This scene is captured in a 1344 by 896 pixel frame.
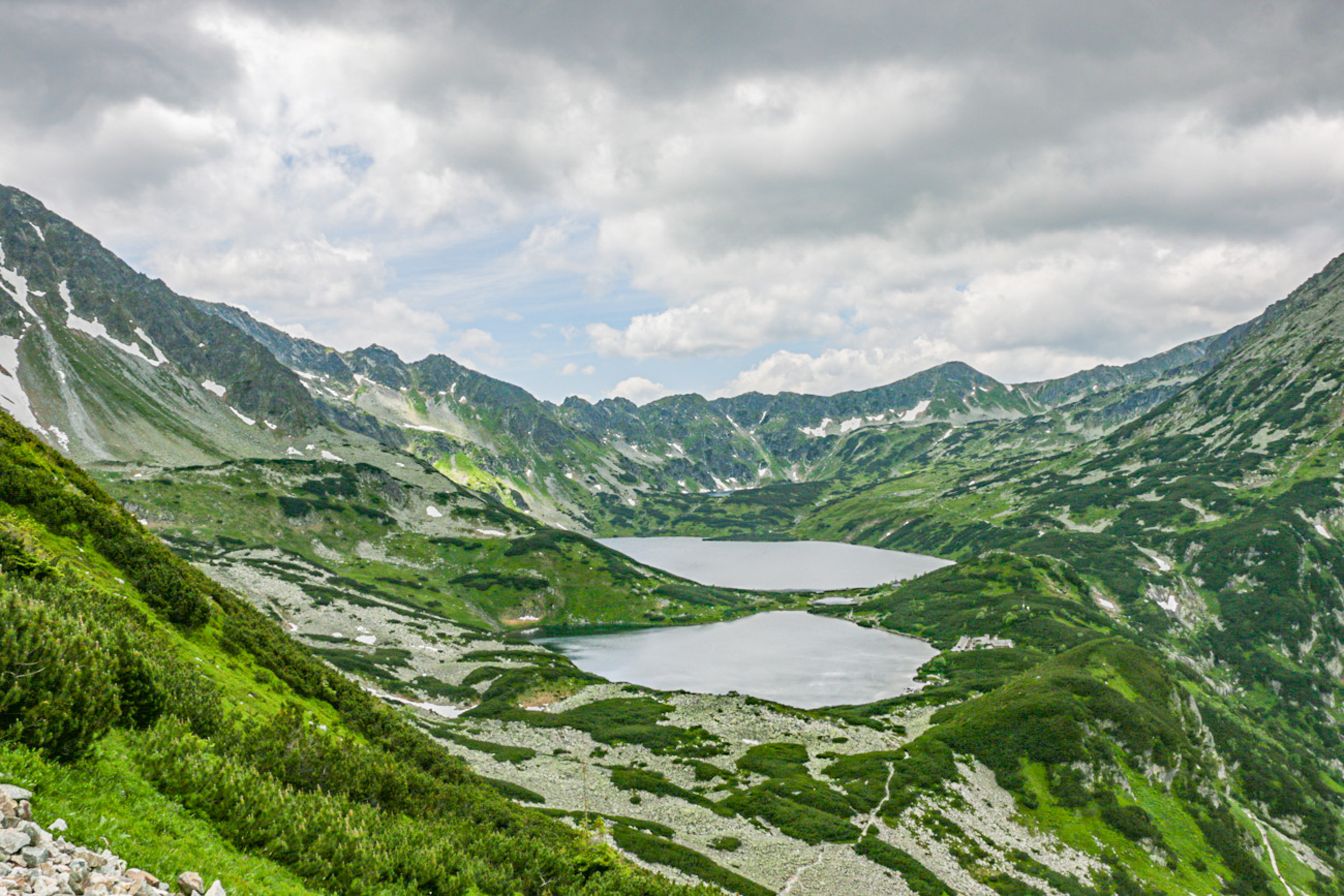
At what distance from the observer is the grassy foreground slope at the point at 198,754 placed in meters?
9.59

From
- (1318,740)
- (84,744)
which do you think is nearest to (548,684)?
(84,744)

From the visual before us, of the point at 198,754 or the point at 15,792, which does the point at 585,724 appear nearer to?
the point at 198,754

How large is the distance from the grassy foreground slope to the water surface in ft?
281

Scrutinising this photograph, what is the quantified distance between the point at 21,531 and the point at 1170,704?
123865 millimetres

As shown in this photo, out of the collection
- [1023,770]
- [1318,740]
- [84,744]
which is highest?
[84,744]

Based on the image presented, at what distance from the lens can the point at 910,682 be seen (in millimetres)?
123250

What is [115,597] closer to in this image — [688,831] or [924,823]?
[688,831]

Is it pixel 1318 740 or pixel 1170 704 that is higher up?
pixel 1170 704

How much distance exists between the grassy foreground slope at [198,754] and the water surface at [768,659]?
8569cm

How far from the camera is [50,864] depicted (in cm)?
679

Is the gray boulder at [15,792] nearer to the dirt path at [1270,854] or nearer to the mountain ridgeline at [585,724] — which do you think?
the mountain ridgeline at [585,724]

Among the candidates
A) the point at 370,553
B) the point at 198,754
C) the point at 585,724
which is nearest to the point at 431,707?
the point at 585,724

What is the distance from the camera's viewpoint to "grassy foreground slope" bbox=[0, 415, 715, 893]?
9.59 metres

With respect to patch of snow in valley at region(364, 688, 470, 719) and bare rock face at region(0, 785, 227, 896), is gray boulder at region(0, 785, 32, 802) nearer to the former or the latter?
bare rock face at region(0, 785, 227, 896)
